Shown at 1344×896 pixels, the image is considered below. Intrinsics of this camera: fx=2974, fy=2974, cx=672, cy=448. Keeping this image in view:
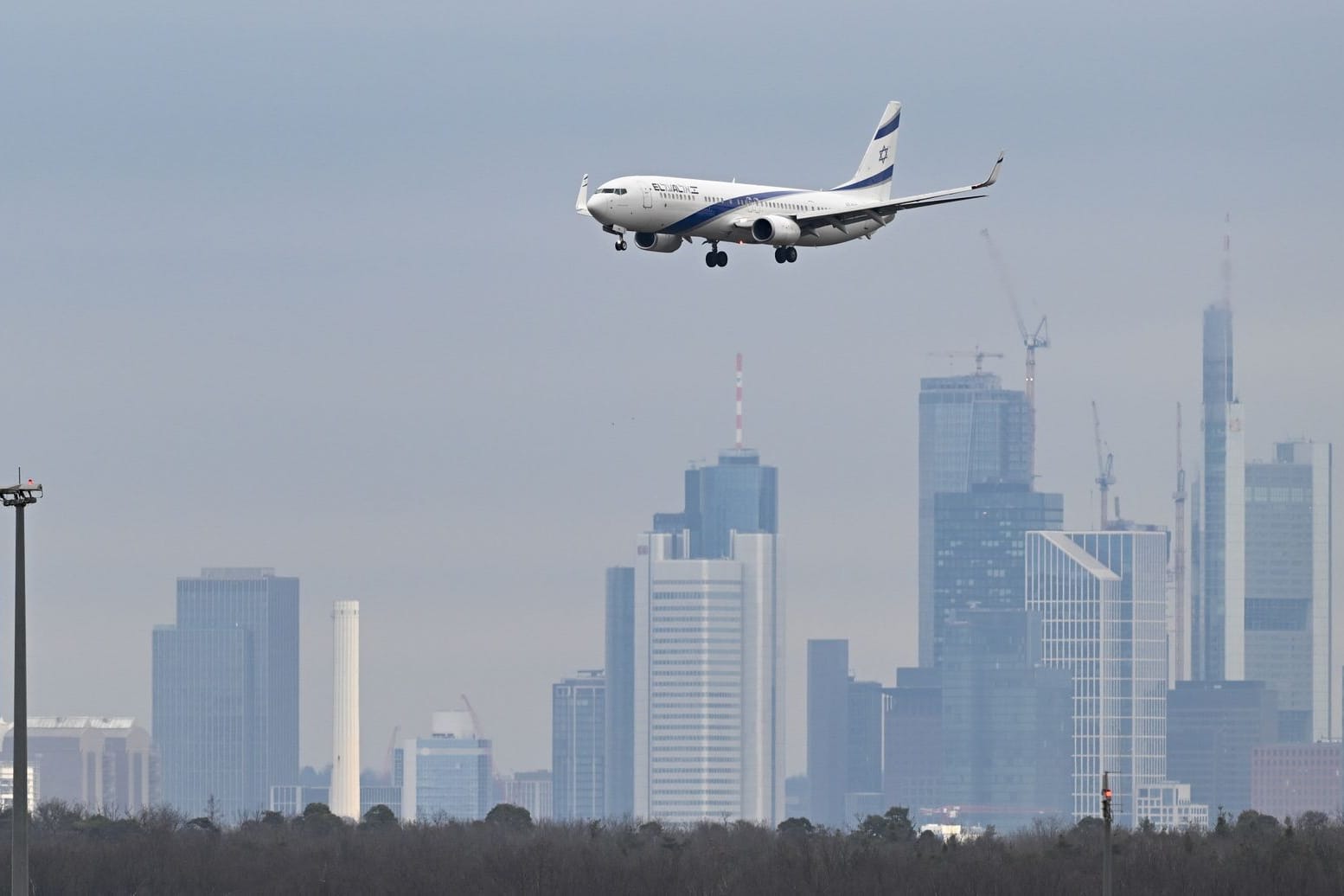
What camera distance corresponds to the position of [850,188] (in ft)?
522

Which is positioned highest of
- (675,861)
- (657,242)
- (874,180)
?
(874,180)

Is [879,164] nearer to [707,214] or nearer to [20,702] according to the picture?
[707,214]

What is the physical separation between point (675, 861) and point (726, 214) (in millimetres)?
40488

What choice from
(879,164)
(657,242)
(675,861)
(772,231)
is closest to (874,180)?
(879,164)

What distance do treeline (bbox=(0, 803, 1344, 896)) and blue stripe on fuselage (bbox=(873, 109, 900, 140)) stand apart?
3941 centimetres

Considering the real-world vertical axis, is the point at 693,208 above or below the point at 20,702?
above

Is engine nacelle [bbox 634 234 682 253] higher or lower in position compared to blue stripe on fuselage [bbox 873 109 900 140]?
lower

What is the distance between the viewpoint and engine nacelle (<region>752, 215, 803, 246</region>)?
432 ft

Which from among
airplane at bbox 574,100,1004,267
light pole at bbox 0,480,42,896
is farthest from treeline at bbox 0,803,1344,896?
light pole at bbox 0,480,42,896

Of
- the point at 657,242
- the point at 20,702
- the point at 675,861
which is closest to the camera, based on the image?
the point at 20,702

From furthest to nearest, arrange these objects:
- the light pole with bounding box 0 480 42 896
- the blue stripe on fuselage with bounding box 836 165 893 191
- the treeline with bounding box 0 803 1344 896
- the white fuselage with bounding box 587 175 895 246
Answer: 1. the blue stripe on fuselage with bounding box 836 165 893 191
2. the treeline with bounding box 0 803 1344 896
3. the white fuselage with bounding box 587 175 895 246
4. the light pole with bounding box 0 480 42 896

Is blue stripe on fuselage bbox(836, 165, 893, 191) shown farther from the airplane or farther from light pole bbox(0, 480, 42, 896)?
light pole bbox(0, 480, 42, 896)

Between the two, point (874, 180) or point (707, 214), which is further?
point (874, 180)

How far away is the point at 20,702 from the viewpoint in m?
75.2
